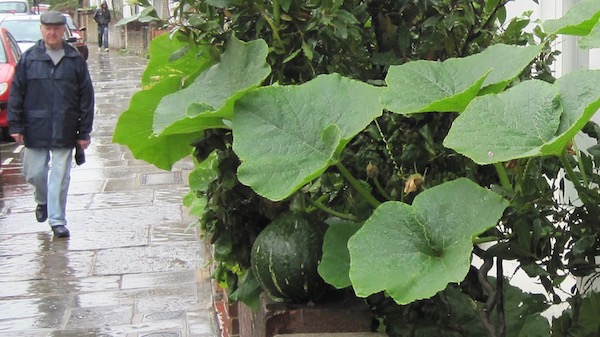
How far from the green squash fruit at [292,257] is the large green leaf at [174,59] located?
0.56 meters

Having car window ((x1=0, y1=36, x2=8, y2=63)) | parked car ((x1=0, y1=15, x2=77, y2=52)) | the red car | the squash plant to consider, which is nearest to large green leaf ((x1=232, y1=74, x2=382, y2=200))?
the squash plant

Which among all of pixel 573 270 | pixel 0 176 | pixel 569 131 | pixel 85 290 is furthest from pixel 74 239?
pixel 569 131

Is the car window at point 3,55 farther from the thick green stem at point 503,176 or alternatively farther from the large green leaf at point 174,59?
the thick green stem at point 503,176

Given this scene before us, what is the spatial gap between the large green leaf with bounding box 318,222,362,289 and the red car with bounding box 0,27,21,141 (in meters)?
11.8

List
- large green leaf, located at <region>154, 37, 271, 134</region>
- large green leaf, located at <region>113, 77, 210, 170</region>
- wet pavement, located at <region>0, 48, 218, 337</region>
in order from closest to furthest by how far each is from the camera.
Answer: large green leaf, located at <region>154, 37, 271, 134</region> < large green leaf, located at <region>113, 77, 210, 170</region> < wet pavement, located at <region>0, 48, 218, 337</region>

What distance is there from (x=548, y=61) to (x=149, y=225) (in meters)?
6.12

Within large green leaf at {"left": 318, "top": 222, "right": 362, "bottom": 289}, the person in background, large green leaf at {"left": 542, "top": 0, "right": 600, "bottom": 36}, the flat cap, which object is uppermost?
large green leaf at {"left": 542, "top": 0, "right": 600, "bottom": 36}

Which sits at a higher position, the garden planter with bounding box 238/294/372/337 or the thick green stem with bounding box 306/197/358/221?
the thick green stem with bounding box 306/197/358/221

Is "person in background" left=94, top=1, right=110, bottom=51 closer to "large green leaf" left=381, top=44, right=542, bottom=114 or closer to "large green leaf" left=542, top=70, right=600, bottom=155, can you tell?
"large green leaf" left=381, top=44, right=542, bottom=114

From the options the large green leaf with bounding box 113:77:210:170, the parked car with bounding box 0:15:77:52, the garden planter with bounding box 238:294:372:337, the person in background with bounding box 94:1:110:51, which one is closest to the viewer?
the garden planter with bounding box 238:294:372:337

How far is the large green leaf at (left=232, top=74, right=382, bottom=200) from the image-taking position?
2.26 m

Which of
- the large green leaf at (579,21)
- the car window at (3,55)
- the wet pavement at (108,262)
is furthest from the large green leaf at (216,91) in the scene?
the car window at (3,55)

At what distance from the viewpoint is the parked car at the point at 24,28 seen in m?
20.2

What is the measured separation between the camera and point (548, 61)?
128 inches
